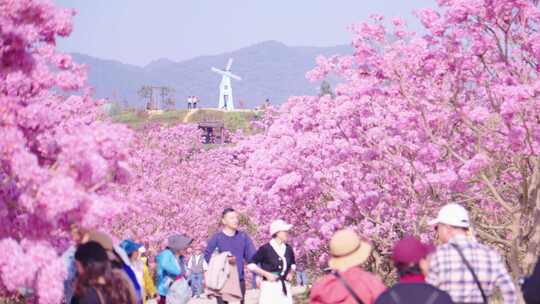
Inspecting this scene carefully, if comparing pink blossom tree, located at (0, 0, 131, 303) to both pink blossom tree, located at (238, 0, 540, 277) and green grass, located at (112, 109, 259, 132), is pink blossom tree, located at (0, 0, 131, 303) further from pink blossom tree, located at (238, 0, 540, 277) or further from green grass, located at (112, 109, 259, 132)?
green grass, located at (112, 109, 259, 132)

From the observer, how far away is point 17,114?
7977 mm

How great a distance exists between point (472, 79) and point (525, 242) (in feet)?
8.73

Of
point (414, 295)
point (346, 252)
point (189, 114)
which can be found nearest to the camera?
point (414, 295)

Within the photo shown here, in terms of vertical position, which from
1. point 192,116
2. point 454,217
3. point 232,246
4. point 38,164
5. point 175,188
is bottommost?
point 192,116

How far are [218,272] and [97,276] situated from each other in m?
5.96

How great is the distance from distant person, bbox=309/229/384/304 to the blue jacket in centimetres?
607

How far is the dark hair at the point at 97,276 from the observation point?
21.9 feet

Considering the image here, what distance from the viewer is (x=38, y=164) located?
26.4ft

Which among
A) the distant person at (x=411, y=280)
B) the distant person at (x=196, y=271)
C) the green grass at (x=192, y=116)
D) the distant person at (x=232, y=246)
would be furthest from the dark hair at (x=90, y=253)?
the green grass at (x=192, y=116)

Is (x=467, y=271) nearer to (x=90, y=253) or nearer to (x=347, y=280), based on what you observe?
(x=347, y=280)

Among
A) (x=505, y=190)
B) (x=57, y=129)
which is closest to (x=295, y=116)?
(x=505, y=190)

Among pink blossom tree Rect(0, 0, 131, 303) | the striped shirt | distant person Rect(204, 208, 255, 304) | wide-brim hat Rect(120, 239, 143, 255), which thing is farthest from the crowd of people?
distant person Rect(204, 208, 255, 304)

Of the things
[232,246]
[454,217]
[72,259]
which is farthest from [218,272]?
[454,217]

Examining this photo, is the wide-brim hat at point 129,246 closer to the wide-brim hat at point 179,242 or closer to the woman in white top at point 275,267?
the wide-brim hat at point 179,242
